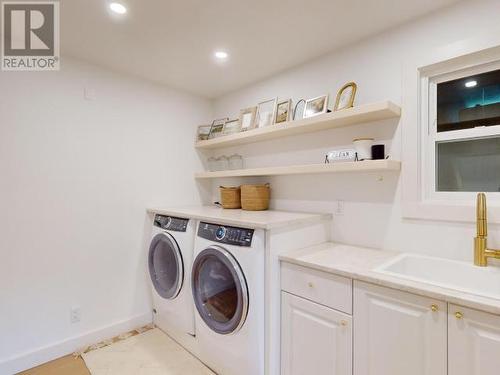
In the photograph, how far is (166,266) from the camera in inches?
97.3

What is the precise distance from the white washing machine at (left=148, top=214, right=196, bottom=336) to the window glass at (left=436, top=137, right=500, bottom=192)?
5.64 ft

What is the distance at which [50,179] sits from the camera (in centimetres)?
211

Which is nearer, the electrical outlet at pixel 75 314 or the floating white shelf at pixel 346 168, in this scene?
the floating white shelf at pixel 346 168

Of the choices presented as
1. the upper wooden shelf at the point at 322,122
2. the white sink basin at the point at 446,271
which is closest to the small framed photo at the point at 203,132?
the upper wooden shelf at the point at 322,122

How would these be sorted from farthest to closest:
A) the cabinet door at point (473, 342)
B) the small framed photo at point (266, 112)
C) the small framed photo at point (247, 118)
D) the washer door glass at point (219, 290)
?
the small framed photo at point (247, 118) → the small framed photo at point (266, 112) → the washer door glass at point (219, 290) → the cabinet door at point (473, 342)

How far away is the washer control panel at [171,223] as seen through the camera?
2201 mm

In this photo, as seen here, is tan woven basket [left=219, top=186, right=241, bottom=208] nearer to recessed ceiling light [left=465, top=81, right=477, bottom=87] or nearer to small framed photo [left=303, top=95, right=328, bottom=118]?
small framed photo [left=303, top=95, right=328, bottom=118]

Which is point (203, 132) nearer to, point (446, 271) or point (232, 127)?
point (232, 127)

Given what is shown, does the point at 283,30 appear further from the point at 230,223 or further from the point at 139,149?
the point at 139,149

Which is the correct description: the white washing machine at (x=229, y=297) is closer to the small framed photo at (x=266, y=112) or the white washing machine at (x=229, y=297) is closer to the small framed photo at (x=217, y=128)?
the small framed photo at (x=266, y=112)

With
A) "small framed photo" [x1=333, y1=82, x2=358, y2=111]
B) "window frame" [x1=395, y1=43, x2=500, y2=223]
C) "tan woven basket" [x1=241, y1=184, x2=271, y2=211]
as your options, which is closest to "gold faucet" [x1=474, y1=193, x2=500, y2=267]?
"window frame" [x1=395, y1=43, x2=500, y2=223]

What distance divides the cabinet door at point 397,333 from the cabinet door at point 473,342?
1.2 inches

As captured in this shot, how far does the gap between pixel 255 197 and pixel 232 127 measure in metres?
0.82

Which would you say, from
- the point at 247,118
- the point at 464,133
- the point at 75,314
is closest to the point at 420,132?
the point at 464,133
